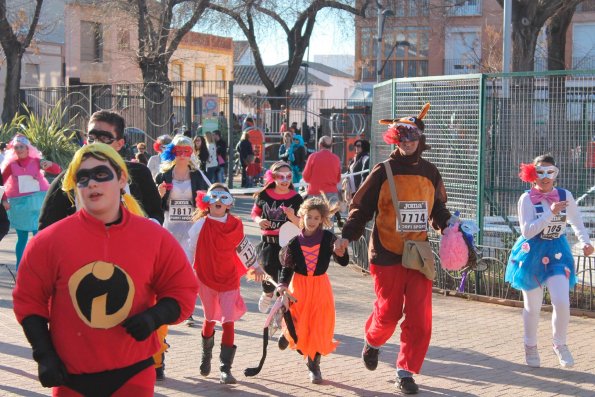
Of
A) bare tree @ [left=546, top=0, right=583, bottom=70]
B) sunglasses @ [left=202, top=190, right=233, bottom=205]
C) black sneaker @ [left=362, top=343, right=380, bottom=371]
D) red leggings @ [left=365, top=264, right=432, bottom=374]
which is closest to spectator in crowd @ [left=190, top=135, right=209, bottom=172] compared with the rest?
bare tree @ [left=546, top=0, right=583, bottom=70]

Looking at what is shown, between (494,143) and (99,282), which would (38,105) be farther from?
(99,282)

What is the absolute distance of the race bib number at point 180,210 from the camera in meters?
8.97

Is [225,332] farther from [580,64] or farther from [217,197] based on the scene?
[580,64]

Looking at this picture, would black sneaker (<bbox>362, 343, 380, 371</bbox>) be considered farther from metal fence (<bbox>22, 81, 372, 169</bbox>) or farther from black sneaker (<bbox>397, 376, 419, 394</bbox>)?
metal fence (<bbox>22, 81, 372, 169</bbox>)

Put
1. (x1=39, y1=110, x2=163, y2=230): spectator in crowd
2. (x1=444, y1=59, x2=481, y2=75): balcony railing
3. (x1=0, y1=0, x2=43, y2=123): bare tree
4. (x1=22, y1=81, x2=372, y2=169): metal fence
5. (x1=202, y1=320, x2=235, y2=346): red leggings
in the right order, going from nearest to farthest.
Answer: (x1=39, y1=110, x2=163, y2=230): spectator in crowd → (x1=202, y1=320, x2=235, y2=346): red leggings → (x1=22, y1=81, x2=372, y2=169): metal fence → (x1=0, y1=0, x2=43, y2=123): bare tree → (x1=444, y1=59, x2=481, y2=75): balcony railing

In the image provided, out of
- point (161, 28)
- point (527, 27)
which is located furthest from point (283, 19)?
point (527, 27)

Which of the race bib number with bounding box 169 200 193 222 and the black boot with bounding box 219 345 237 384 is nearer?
the black boot with bounding box 219 345 237 384

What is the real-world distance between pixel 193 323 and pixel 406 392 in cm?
314

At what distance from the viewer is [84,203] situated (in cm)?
410

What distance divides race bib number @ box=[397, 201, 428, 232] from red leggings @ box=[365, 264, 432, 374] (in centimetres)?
29

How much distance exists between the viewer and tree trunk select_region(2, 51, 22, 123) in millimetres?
28062

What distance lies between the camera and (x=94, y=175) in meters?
4.12

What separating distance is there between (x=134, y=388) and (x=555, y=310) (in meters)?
4.57

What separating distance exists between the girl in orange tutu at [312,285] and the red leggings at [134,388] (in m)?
3.22
